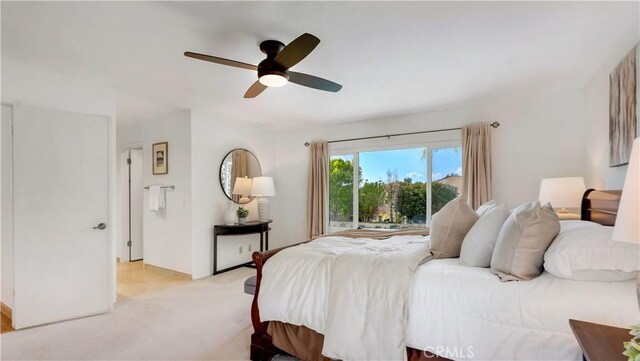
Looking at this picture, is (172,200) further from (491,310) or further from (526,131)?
(526,131)

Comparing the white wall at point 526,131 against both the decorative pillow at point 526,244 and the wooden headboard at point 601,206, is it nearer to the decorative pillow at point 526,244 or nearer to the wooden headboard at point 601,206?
the wooden headboard at point 601,206

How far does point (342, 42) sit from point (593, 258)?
2.01 metres

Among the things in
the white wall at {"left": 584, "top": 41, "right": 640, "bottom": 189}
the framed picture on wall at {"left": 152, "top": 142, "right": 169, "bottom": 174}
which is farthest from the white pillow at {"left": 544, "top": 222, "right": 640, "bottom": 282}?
the framed picture on wall at {"left": 152, "top": 142, "right": 169, "bottom": 174}

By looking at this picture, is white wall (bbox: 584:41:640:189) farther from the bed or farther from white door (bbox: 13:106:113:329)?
white door (bbox: 13:106:113:329)

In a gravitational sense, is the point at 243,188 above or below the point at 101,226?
above

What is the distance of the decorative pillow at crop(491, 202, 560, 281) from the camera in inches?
62.7

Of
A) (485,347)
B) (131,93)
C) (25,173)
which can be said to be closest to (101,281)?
(25,173)

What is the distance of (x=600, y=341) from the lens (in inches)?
41.9

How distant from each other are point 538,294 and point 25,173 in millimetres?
3900

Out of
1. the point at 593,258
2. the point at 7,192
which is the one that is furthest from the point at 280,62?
the point at 7,192

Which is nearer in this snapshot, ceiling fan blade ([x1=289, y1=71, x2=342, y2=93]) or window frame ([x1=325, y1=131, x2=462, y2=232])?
ceiling fan blade ([x1=289, y1=71, x2=342, y2=93])

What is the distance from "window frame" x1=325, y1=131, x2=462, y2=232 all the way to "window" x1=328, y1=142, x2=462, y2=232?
0.01 m

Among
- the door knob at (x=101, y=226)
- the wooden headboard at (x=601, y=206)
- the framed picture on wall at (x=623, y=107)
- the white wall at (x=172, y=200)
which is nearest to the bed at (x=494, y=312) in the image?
the wooden headboard at (x=601, y=206)

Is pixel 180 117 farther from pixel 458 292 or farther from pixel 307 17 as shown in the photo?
pixel 458 292
